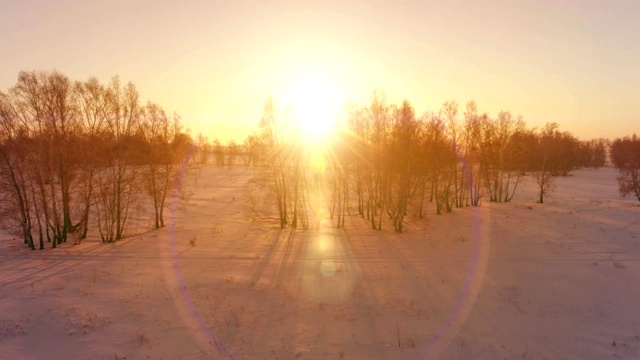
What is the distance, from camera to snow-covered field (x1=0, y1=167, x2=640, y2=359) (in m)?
12.9

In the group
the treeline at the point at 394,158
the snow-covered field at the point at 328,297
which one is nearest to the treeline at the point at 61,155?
the snow-covered field at the point at 328,297

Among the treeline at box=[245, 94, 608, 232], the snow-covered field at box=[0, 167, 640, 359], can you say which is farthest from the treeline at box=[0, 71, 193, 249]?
the treeline at box=[245, 94, 608, 232]

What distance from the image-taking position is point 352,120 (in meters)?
34.4

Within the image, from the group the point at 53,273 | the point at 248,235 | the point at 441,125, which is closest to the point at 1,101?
the point at 53,273

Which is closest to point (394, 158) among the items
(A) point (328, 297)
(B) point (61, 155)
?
(A) point (328, 297)

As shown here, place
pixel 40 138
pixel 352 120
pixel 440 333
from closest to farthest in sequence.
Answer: pixel 440 333, pixel 40 138, pixel 352 120

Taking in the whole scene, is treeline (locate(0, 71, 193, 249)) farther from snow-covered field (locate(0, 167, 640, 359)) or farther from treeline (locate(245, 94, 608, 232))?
treeline (locate(245, 94, 608, 232))

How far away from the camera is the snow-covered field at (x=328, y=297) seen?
12852 mm

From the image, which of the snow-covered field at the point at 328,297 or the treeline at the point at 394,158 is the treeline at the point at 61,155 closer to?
the snow-covered field at the point at 328,297

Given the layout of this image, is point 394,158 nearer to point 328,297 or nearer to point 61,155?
point 328,297

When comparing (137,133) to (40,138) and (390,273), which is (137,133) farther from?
(390,273)

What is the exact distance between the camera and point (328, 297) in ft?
56.2

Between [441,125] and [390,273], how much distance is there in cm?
2588

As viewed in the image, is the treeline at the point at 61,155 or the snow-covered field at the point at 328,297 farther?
the treeline at the point at 61,155
